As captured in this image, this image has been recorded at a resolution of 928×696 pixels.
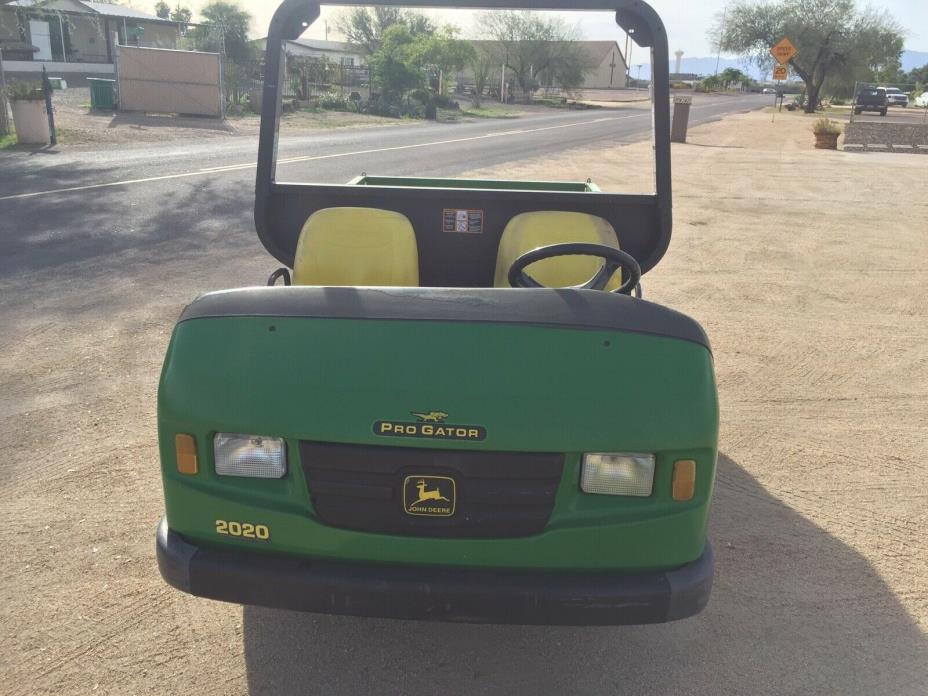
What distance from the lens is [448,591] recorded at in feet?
7.73

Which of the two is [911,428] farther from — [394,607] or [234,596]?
[234,596]

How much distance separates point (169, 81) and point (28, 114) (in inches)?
339

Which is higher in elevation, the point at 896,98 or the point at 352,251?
the point at 352,251

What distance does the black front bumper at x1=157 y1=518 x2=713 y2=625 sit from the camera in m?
2.36

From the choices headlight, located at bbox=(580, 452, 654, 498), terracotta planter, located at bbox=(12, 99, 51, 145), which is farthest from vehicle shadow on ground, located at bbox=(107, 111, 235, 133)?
headlight, located at bbox=(580, 452, 654, 498)

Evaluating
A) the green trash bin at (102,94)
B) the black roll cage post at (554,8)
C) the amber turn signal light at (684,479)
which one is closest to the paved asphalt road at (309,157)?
the green trash bin at (102,94)

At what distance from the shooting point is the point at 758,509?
3920mm

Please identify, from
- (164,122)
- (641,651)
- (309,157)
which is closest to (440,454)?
(641,651)

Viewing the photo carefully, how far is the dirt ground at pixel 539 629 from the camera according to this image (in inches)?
108

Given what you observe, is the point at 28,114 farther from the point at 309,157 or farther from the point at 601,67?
the point at 601,67

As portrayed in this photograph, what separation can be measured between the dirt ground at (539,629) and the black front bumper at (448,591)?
441mm

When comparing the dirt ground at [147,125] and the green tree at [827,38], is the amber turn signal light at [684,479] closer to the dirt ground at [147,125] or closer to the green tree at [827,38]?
the dirt ground at [147,125]

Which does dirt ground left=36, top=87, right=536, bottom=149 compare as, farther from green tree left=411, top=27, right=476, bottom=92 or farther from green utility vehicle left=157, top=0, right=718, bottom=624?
green utility vehicle left=157, top=0, right=718, bottom=624

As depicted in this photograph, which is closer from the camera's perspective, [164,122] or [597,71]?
[164,122]
